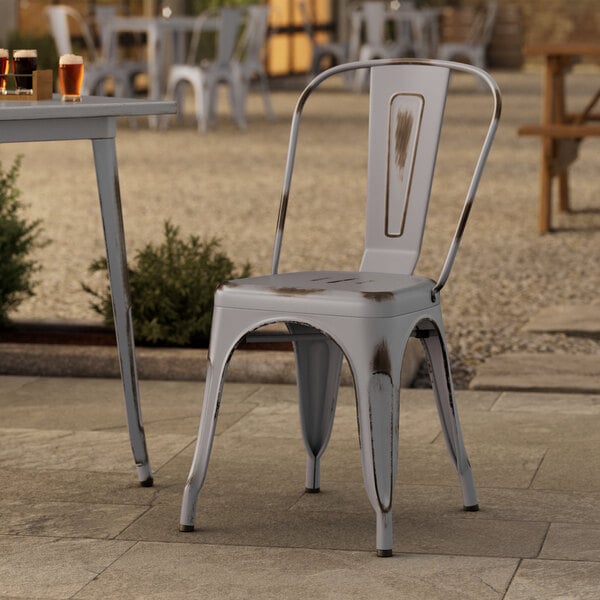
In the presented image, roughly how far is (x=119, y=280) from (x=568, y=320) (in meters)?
2.05

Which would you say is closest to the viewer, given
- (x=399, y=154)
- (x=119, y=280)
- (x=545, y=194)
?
(x=399, y=154)

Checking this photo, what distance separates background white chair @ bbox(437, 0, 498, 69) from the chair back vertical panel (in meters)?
12.1

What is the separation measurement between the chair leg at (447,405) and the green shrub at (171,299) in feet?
4.58

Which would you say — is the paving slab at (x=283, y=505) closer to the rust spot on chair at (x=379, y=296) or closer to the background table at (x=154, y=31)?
the rust spot on chair at (x=379, y=296)

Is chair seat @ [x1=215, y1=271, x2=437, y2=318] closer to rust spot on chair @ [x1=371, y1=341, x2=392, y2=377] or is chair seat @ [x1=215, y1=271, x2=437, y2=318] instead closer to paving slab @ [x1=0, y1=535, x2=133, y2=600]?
rust spot on chair @ [x1=371, y1=341, x2=392, y2=377]

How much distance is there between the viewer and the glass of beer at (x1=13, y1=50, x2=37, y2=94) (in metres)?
2.89

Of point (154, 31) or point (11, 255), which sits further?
point (154, 31)

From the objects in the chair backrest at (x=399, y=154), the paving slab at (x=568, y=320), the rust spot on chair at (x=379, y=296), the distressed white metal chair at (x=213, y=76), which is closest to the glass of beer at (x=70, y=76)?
the chair backrest at (x=399, y=154)

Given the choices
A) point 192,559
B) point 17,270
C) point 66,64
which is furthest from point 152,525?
point 17,270

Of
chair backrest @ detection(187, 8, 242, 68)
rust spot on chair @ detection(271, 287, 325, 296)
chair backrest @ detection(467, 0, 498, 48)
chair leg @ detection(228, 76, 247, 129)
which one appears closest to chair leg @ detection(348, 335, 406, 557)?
rust spot on chair @ detection(271, 287, 325, 296)

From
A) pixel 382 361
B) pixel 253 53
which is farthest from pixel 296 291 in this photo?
pixel 253 53

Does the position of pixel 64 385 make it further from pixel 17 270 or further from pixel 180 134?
pixel 180 134

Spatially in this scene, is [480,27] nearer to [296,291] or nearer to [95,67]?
[95,67]

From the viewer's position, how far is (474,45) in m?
18.2
